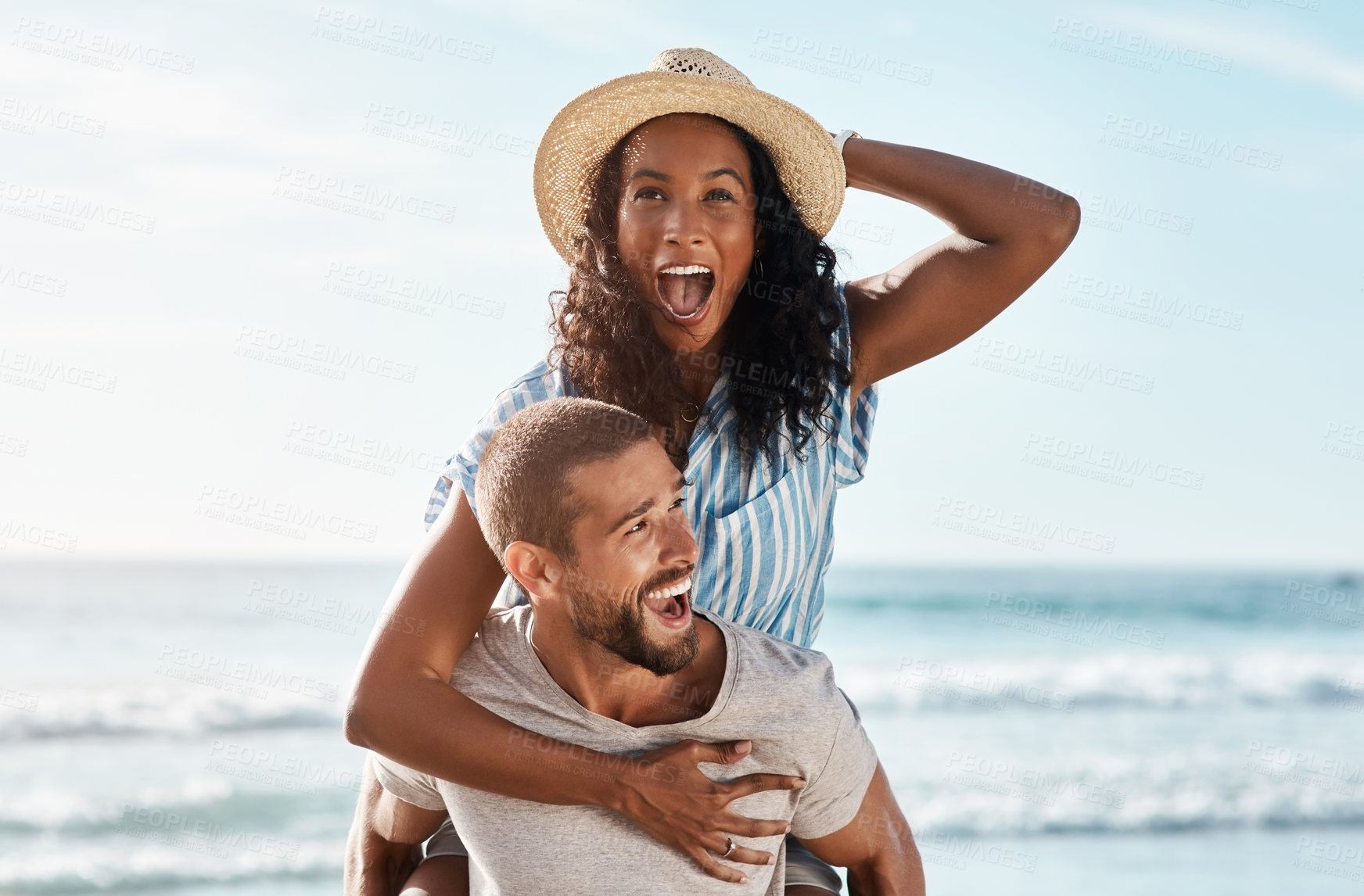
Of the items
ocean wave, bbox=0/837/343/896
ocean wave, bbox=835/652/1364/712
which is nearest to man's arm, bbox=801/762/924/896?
ocean wave, bbox=0/837/343/896

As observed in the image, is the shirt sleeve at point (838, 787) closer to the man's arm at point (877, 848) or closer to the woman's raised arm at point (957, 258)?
the man's arm at point (877, 848)

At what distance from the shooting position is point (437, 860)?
8.93 feet

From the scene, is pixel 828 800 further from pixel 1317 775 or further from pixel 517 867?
pixel 1317 775

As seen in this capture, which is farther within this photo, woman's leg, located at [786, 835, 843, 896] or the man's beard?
woman's leg, located at [786, 835, 843, 896]

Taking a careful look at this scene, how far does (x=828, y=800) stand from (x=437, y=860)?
3.11 feet

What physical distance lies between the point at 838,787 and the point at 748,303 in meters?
1.19

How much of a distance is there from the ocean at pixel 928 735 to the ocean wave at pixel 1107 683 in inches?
1.8

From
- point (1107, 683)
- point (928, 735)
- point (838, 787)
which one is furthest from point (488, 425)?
point (1107, 683)

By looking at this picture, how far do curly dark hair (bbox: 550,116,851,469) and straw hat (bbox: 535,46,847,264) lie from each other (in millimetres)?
37

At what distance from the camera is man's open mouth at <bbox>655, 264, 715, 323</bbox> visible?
2748 millimetres

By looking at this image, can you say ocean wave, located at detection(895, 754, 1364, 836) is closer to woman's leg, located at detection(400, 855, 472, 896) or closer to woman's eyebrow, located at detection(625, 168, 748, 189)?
woman's leg, located at detection(400, 855, 472, 896)

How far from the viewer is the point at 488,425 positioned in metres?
2.66

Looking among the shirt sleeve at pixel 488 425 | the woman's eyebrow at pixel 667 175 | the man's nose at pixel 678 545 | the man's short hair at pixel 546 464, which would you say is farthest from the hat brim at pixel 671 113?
the man's nose at pixel 678 545

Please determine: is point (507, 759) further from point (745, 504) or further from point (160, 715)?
point (160, 715)
